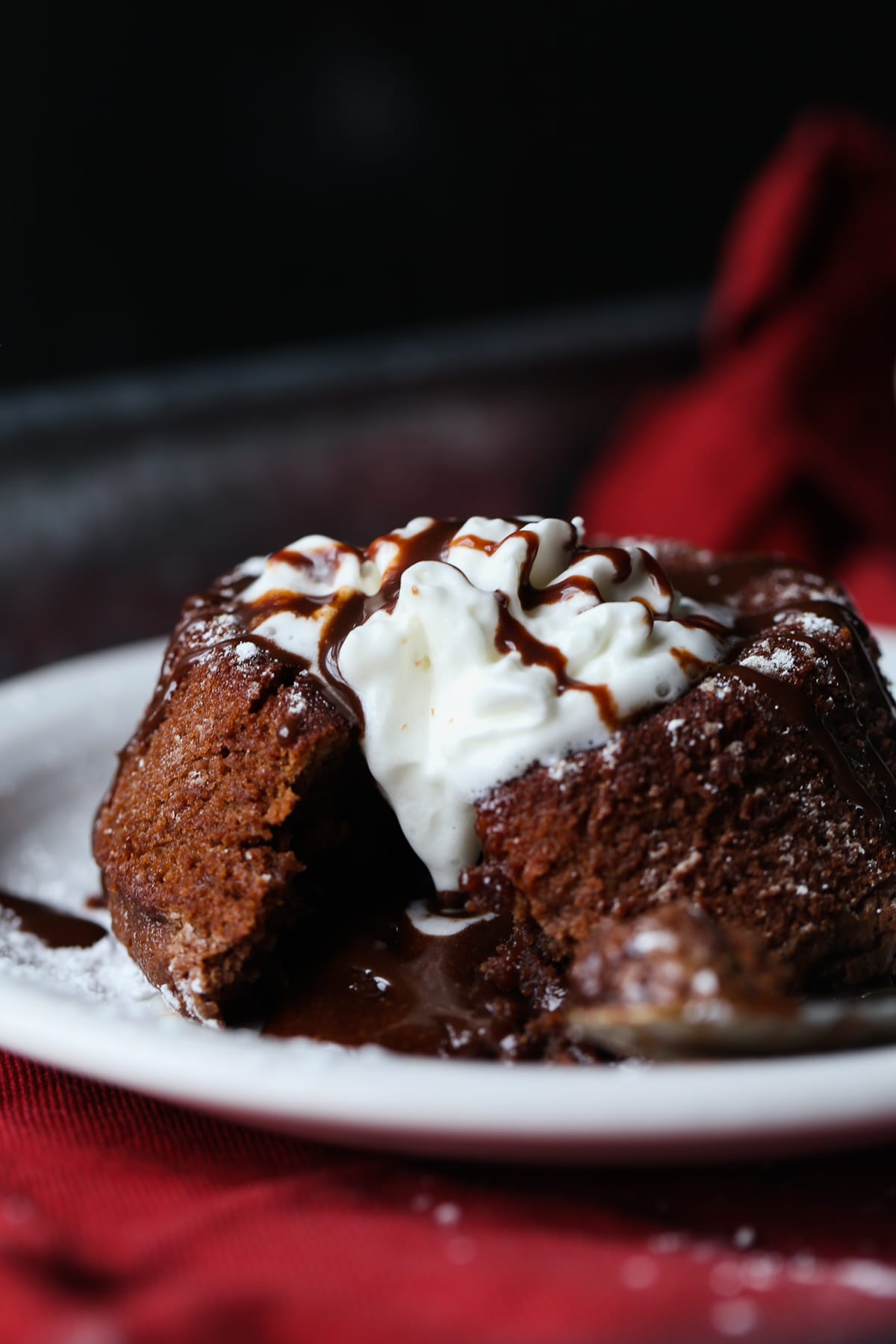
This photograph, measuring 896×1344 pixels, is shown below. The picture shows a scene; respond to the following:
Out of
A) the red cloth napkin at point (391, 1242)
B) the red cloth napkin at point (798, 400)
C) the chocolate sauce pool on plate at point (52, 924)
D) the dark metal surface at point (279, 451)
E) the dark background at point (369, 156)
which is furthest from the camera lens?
the dark background at point (369, 156)

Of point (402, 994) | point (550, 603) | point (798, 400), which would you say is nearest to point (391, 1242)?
point (402, 994)

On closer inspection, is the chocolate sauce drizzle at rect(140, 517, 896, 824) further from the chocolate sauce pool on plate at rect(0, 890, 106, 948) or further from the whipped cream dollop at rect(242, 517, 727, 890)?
the chocolate sauce pool on plate at rect(0, 890, 106, 948)

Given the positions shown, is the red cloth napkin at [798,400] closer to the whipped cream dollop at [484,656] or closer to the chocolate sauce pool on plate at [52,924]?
the whipped cream dollop at [484,656]

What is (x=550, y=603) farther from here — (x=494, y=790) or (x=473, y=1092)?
(x=473, y=1092)

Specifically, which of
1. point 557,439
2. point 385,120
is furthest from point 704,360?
point 385,120

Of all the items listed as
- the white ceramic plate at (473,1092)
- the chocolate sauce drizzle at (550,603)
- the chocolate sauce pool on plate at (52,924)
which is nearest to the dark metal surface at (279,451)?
the chocolate sauce pool on plate at (52,924)

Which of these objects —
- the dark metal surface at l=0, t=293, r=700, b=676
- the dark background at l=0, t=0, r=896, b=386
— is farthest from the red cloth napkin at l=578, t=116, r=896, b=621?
the dark background at l=0, t=0, r=896, b=386

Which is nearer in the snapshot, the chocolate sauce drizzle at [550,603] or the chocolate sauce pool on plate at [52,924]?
the chocolate sauce drizzle at [550,603]
